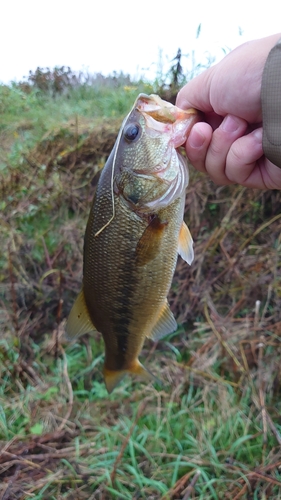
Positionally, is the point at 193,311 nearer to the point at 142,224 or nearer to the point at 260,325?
the point at 260,325

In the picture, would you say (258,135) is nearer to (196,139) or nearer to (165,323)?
(196,139)

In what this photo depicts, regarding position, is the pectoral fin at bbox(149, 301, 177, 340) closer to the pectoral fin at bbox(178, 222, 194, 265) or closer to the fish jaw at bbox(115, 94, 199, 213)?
the pectoral fin at bbox(178, 222, 194, 265)

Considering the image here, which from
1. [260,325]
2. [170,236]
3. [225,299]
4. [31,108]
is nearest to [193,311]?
[225,299]

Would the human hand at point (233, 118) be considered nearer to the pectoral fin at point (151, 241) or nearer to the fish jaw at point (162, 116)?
the fish jaw at point (162, 116)

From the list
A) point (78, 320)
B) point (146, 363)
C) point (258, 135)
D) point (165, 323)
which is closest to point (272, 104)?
point (258, 135)

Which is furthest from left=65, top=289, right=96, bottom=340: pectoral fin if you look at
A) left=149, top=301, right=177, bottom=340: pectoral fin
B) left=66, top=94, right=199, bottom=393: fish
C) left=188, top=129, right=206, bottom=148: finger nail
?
left=188, top=129, right=206, bottom=148: finger nail
